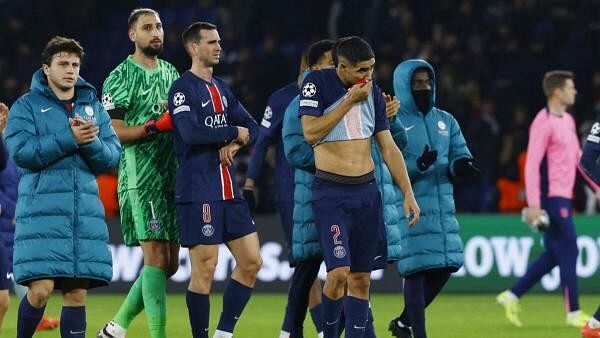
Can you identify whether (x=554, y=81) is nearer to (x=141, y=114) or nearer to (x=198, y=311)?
(x=141, y=114)

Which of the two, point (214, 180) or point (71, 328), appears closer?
point (71, 328)

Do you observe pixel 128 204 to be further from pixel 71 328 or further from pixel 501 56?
pixel 501 56

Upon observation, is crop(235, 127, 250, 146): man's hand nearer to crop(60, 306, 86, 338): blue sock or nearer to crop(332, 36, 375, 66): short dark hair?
crop(332, 36, 375, 66): short dark hair

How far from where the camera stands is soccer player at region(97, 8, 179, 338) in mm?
10305

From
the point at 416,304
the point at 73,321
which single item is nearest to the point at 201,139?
the point at 73,321

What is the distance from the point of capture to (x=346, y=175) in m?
9.41

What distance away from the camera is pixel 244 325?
44.2 ft

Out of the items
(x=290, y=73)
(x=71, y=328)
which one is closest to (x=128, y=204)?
(x=71, y=328)

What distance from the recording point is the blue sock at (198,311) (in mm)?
9812

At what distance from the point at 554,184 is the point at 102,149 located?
20.3 ft

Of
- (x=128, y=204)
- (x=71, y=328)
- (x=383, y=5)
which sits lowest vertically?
(x=71, y=328)

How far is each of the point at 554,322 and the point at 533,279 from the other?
1.56 feet

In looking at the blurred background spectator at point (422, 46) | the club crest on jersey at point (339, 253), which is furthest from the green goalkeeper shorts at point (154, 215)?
the blurred background spectator at point (422, 46)

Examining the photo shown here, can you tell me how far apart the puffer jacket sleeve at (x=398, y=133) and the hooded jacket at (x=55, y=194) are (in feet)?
7.72
